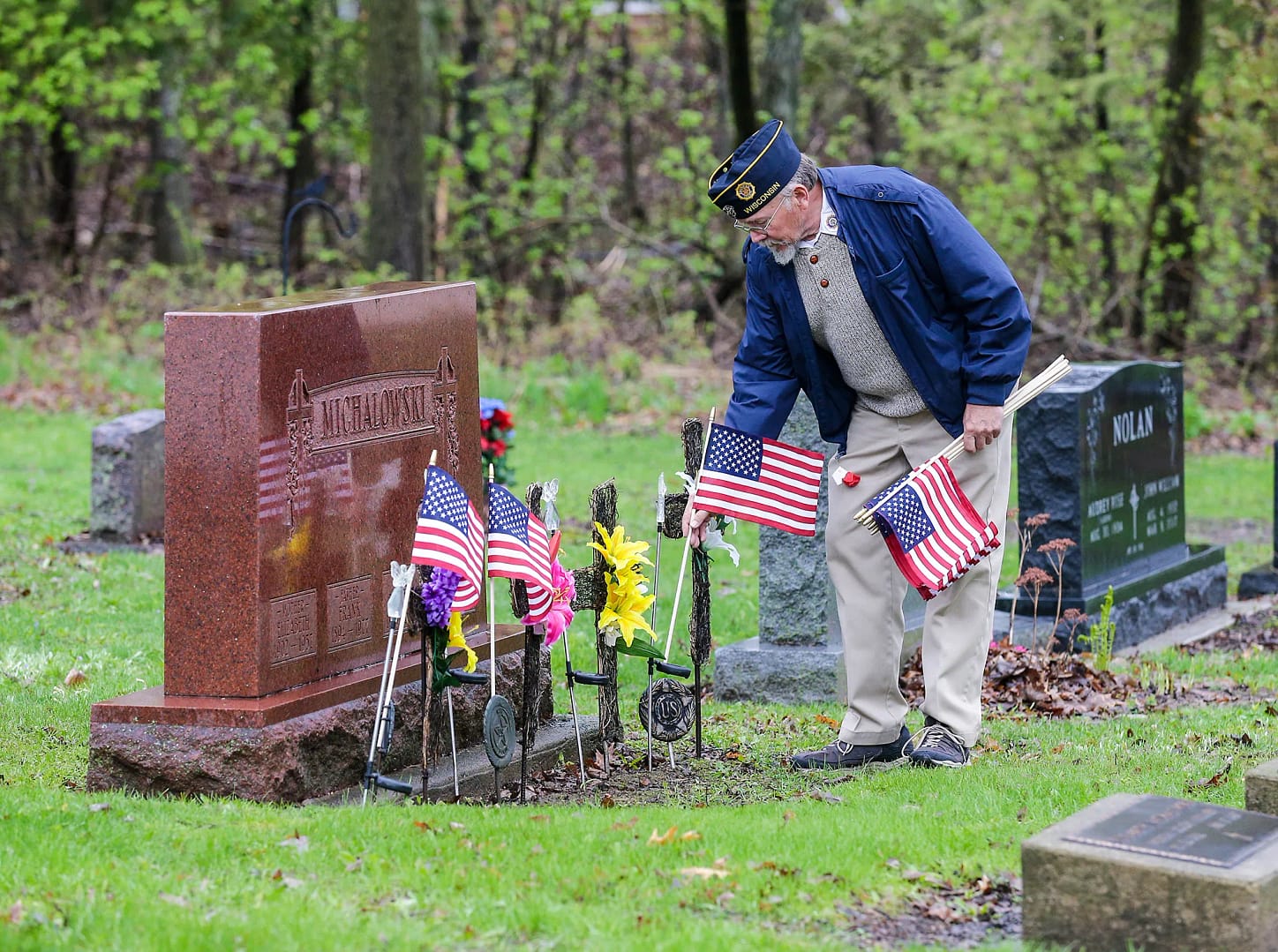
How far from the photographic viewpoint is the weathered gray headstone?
10.7 meters

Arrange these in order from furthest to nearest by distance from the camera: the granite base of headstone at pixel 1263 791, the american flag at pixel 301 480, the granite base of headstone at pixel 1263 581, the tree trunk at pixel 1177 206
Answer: the tree trunk at pixel 1177 206 → the granite base of headstone at pixel 1263 581 → the american flag at pixel 301 480 → the granite base of headstone at pixel 1263 791

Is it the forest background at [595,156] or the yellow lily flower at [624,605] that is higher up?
the forest background at [595,156]

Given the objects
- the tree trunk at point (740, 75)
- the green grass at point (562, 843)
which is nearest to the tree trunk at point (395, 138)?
the tree trunk at point (740, 75)

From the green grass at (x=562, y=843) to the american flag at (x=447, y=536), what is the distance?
27.8 inches

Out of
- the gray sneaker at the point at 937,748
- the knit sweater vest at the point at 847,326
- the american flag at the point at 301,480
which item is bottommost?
the gray sneaker at the point at 937,748

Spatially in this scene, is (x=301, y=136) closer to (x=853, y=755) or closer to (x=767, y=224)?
(x=767, y=224)

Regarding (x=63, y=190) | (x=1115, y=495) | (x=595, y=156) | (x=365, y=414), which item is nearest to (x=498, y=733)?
(x=365, y=414)

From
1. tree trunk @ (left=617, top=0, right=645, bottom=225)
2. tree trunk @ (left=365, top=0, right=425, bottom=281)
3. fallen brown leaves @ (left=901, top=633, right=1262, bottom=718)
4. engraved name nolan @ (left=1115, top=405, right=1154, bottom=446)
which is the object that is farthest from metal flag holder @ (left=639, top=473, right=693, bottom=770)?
tree trunk @ (left=617, top=0, right=645, bottom=225)

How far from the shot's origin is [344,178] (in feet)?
97.3

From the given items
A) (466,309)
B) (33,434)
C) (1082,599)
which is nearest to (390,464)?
(466,309)

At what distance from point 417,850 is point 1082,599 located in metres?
5.13

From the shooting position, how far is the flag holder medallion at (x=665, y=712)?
19.5 feet

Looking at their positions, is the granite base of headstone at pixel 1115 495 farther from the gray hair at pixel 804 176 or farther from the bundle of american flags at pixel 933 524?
the gray hair at pixel 804 176

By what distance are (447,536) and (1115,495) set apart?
16.8 ft
